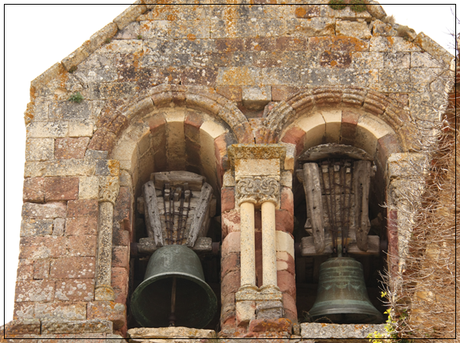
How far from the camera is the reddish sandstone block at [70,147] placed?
1636cm

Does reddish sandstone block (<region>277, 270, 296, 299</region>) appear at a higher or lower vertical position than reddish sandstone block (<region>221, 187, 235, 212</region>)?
lower

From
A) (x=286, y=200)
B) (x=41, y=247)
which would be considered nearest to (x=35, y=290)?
(x=41, y=247)

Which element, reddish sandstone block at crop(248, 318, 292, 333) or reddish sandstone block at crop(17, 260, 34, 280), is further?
reddish sandstone block at crop(17, 260, 34, 280)

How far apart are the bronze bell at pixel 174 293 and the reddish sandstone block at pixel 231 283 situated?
462 millimetres

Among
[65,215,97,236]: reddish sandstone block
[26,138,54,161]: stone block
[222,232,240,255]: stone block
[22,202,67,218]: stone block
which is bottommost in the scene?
[222,232,240,255]: stone block

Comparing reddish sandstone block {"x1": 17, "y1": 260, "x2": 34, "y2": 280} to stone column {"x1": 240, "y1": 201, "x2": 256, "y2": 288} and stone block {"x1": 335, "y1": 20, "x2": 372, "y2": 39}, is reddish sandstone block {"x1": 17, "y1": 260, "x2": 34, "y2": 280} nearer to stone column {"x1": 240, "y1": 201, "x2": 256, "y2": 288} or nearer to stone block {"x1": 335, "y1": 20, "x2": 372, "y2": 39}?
stone column {"x1": 240, "y1": 201, "x2": 256, "y2": 288}

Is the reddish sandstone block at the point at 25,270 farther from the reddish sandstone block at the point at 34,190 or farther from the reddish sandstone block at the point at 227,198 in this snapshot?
the reddish sandstone block at the point at 227,198

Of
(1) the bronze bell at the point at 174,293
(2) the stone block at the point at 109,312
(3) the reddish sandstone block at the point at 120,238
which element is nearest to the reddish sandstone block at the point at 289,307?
(1) the bronze bell at the point at 174,293

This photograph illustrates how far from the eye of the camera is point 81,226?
1567 cm

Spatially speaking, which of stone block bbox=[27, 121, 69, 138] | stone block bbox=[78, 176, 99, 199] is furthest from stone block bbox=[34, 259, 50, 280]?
stone block bbox=[27, 121, 69, 138]

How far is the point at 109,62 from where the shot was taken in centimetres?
1717

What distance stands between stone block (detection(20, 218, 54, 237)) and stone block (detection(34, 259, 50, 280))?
395 mm

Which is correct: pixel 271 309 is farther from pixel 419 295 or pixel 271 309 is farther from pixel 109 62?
pixel 109 62

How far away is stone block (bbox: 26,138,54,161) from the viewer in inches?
645
